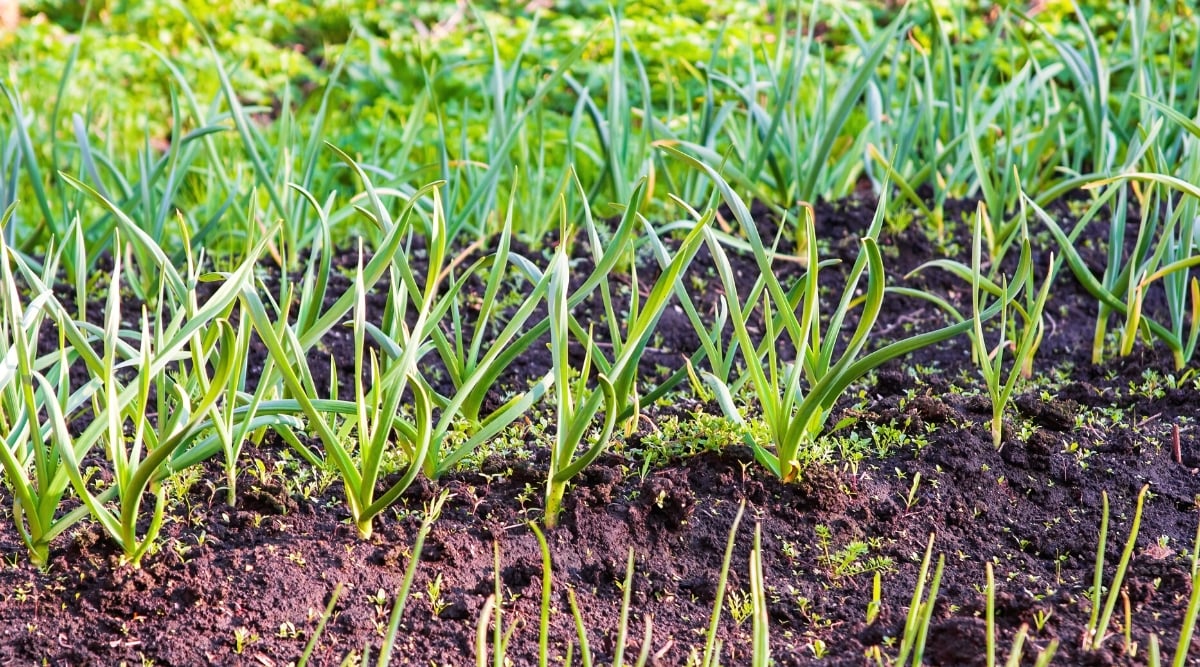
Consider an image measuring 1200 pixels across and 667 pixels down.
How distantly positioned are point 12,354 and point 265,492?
1.46 ft

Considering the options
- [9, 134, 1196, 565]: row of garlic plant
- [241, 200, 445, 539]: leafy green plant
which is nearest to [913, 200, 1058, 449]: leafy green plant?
[9, 134, 1196, 565]: row of garlic plant

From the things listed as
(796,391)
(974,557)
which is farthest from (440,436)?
(974,557)

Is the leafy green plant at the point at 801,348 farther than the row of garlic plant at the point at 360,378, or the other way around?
the leafy green plant at the point at 801,348

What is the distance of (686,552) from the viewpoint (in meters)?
1.83

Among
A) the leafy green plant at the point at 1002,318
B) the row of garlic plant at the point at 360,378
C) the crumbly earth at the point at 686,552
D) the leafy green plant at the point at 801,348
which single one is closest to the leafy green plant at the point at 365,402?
the row of garlic plant at the point at 360,378

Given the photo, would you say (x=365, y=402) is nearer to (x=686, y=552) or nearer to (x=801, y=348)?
(x=686, y=552)

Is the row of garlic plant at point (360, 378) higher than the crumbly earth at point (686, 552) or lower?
higher

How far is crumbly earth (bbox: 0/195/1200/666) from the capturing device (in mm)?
1616

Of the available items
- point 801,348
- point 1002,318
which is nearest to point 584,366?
point 801,348

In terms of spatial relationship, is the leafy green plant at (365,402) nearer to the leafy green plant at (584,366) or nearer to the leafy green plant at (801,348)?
the leafy green plant at (584,366)

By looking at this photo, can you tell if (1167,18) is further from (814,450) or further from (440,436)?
(440,436)

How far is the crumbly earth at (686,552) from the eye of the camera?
162cm

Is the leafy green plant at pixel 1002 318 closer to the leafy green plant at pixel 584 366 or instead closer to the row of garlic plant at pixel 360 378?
the row of garlic plant at pixel 360 378

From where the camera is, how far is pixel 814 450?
6.45 feet
